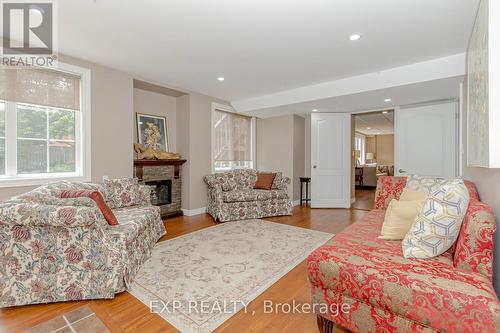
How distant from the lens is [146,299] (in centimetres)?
188

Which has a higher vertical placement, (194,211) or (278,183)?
(278,183)

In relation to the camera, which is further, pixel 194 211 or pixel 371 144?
pixel 371 144

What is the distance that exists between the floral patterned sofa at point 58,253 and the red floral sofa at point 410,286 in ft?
5.15

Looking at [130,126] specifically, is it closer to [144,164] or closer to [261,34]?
[144,164]

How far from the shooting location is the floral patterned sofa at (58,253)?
1.69 meters

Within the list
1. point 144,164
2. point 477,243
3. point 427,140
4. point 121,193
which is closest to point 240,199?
point 144,164

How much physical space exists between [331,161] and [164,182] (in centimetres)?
369

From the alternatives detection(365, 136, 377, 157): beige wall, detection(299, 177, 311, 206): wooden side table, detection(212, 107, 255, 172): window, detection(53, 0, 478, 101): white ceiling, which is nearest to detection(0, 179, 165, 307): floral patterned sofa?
detection(53, 0, 478, 101): white ceiling

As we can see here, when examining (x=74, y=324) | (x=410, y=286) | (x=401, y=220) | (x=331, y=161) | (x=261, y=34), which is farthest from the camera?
(x=331, y=161)

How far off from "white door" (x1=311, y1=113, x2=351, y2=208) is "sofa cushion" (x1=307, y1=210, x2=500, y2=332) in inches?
154

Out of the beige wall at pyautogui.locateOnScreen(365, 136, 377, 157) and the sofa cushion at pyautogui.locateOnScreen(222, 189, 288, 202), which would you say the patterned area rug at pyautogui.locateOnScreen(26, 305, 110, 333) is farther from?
the beige wall at pyautogui.locateOnScreen(365, 136, 377, 157)

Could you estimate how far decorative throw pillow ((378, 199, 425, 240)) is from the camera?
1.71 metres

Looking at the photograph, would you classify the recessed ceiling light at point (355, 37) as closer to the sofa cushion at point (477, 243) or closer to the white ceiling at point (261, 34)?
the white ceiling at point (261, 34)

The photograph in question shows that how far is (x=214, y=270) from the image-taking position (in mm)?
2342
